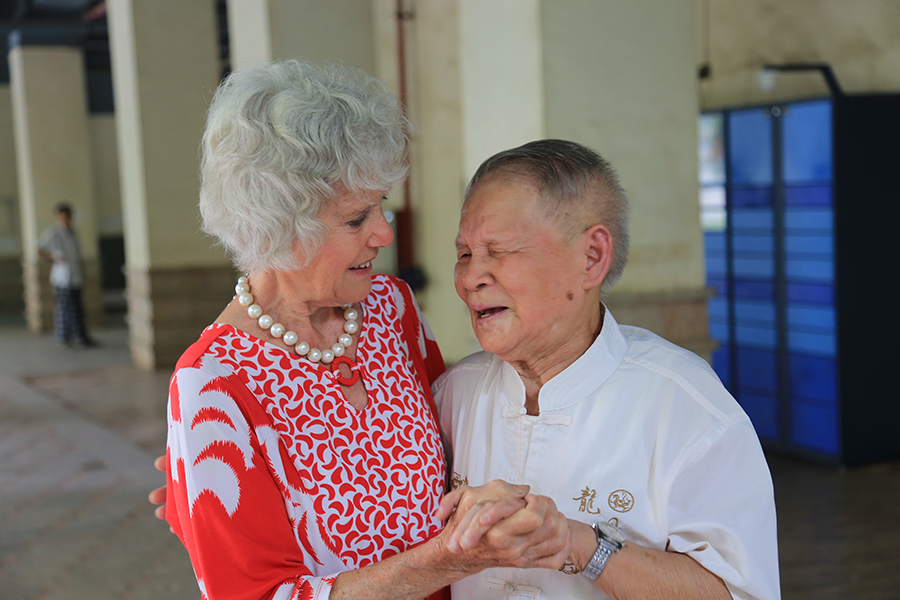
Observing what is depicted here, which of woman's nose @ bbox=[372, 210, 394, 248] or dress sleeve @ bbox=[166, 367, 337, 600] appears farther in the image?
woman's nose @ bbox=[372, 210, 394, 248]

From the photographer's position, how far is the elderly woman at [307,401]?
1392 millimetres

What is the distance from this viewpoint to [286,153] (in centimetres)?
147

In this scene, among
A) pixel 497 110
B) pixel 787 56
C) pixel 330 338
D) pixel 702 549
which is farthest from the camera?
pixel 787 56

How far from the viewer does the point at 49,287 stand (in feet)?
45.3

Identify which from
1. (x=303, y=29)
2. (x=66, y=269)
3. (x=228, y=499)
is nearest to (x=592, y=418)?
(x=228, y=499)

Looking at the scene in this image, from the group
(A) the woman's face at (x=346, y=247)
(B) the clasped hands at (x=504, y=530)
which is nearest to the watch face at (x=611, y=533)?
(B) the clasped hands at (x=504, y=530)

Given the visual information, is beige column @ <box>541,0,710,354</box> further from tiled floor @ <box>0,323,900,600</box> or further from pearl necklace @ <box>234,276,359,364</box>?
pearl necklace @ <box>234,276,359,364</box>

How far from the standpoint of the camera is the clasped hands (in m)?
1.28

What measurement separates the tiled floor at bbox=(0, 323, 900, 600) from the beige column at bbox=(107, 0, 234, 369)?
6.34 feet

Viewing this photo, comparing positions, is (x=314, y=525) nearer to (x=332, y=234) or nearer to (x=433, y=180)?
(x=332, y=234)

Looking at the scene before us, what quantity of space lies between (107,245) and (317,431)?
1891 centimetres

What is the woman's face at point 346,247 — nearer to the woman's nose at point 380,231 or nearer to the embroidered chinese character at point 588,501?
the woman's nose at point 380,231

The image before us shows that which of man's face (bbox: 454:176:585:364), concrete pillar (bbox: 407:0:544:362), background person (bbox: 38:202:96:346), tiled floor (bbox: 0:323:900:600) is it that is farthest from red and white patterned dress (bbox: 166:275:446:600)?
background person (bbox: 38:202:96:346)

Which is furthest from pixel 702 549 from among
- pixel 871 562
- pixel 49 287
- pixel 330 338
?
pixel 49 287
